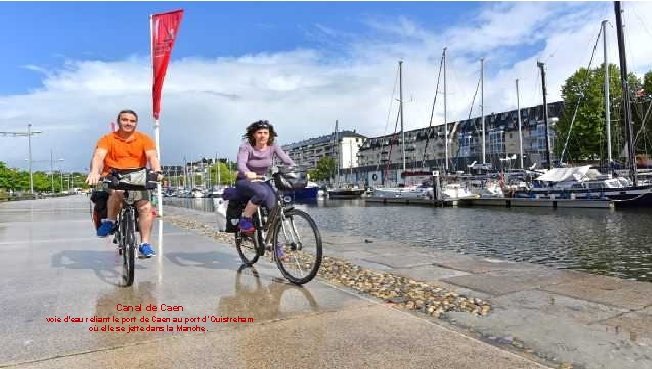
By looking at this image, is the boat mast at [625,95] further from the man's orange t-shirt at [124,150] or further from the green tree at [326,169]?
the green tree at [326,169]

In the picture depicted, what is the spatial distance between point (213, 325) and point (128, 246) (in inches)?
80.3

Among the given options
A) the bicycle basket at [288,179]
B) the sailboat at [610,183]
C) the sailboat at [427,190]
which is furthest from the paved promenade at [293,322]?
the sailboat at [427,190]

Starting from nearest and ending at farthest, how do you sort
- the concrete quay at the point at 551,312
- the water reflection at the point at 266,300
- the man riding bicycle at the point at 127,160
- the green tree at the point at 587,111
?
the concrete quay at the point at 551,312 < the water reflection at the point at 266,300 < the man riding bicycle at the point at 127,160 < the green tree at the point at 587,111

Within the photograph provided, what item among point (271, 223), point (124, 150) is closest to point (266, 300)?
point (271, 223)

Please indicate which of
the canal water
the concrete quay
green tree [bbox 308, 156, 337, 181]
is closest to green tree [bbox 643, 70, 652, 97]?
the canal water

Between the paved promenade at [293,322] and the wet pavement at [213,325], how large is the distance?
0.01m

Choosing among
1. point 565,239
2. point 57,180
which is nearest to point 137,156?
point 565,239

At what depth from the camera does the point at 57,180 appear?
488 feet

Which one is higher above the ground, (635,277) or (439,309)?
(439,309)

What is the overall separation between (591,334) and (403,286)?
218cm

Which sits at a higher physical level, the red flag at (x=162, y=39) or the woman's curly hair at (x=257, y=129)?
the red flag at (x=162, y=39)

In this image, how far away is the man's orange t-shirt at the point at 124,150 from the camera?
5.51 meters

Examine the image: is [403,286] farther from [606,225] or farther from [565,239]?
[606,225]

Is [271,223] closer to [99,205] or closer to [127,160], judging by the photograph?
[127,160]
